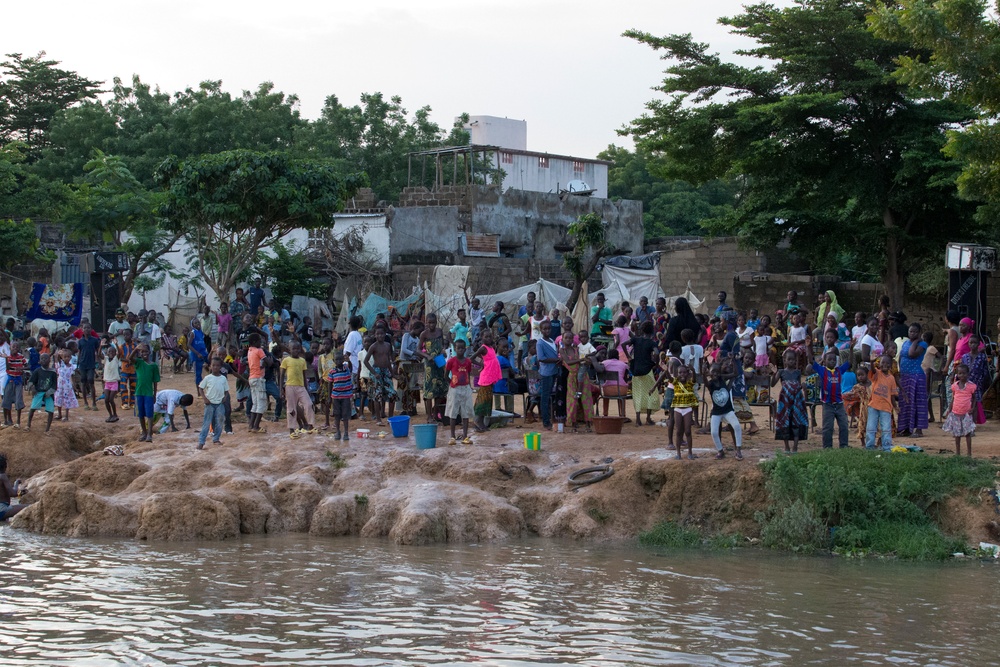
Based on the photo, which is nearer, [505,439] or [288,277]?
[505,439]

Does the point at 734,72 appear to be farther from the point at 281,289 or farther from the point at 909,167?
the point at 281,289

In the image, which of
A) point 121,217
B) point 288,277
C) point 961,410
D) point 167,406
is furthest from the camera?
point 288,277

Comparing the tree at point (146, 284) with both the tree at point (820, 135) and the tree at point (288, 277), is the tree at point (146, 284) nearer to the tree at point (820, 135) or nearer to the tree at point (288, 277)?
the tree at point (288, 277)

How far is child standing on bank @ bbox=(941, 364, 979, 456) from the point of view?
12281 mm

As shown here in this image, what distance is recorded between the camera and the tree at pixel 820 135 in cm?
1883

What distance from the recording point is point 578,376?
14664mm

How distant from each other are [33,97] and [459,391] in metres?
31.3

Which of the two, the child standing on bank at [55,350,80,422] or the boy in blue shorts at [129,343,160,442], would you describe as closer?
the boy in blue shorts at [129,343,160,442]

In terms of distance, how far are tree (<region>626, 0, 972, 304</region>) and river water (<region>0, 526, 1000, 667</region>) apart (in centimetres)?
981

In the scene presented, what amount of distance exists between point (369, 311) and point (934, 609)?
16692mm

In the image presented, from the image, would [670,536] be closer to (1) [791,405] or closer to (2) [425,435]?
(1) [791,405]

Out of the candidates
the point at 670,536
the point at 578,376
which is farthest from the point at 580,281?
the point at 670,536

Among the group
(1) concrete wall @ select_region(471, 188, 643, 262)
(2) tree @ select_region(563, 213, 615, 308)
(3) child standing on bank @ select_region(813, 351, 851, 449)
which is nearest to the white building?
(1) concrete wall @ select_region(471, 188, 643, 262)

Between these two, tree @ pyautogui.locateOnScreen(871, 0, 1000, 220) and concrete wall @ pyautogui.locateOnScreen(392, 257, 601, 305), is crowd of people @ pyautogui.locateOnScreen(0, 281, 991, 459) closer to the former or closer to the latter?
tree @ pyautogui.locateOnScreen(871, 0, 1000, 220)
